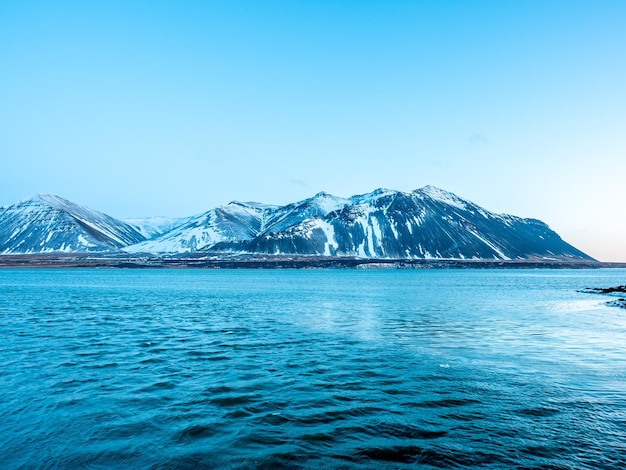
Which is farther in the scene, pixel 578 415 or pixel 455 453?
pixel 578 415

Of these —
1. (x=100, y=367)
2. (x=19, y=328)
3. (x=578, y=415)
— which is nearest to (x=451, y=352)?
(x=578, y=415)

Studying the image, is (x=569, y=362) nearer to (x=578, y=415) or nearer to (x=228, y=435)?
(x=578, y=415)

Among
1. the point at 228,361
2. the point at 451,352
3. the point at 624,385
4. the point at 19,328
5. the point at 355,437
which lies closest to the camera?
the point at 355,437

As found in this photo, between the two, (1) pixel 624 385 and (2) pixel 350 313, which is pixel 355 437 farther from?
(2) pixel 350 313

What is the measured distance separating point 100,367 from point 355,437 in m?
15.8

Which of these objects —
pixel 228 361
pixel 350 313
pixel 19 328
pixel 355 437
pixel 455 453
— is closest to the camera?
pixel 455 453

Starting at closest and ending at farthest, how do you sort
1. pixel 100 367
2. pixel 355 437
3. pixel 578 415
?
pixel 355 437 < pixel 578 415 < pixel 100 367

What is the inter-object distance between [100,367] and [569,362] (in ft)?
85.0

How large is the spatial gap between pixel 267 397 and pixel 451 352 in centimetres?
1437

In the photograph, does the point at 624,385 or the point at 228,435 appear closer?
the point at 228,435

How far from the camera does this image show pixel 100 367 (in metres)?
23.4

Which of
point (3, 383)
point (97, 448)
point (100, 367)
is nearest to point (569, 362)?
point (97, 448)

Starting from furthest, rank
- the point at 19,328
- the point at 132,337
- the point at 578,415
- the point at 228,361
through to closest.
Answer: the point at 19,328 < the point at 132,337 < the point at 228,361 < the point at 578,415

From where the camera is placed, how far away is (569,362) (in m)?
25.1
